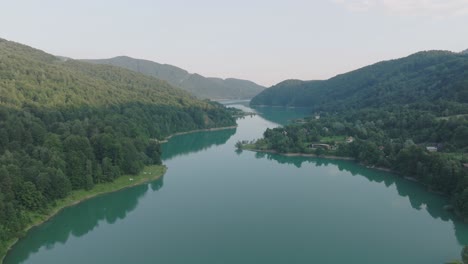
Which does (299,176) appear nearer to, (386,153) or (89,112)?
(386,153)

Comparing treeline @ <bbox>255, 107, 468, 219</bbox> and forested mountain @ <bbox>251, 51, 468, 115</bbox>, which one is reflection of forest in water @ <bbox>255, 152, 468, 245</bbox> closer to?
treeline @ <bbox>255, 107, 468, 219</bbox>

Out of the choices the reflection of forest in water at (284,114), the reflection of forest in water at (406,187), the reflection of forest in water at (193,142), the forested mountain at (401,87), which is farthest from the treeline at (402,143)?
the reflection of forest in water at (284,114)

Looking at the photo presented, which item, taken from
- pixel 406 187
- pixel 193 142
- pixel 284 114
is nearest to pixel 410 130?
pixel 406 187

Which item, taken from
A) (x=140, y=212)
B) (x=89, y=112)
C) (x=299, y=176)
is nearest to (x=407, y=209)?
(x=299, y=176)

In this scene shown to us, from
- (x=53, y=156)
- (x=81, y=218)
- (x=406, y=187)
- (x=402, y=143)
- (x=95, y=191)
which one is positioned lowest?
(x=81, y=218)

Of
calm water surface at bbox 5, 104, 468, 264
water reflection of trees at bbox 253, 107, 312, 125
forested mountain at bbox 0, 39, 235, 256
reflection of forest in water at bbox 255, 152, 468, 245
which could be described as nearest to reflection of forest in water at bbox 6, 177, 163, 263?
calm water surface at bbox 5, 104, 468, 264

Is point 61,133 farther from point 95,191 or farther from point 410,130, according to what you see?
point 410,130
